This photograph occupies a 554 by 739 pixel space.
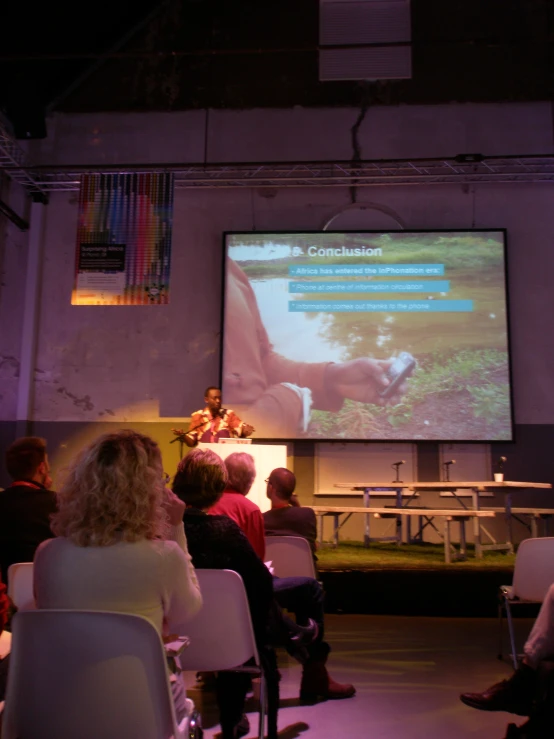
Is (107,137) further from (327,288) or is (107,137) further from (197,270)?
(327,288)

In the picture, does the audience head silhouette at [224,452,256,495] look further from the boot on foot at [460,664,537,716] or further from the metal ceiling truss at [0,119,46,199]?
the metal ceiling truss at [0,119,46,199]

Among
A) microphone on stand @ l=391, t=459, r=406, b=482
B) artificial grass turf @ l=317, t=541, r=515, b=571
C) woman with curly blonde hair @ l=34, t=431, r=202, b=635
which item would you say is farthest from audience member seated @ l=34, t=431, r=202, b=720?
microphone on stand @ l=391, t=459, r=406, b=482

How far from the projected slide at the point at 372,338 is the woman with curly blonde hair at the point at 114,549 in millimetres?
5952

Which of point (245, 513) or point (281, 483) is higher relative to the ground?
point (281, 483)

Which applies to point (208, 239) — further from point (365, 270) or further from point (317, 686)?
point (317, 686)

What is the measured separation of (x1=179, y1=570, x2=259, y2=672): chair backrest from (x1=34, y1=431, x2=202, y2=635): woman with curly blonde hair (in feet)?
1.69

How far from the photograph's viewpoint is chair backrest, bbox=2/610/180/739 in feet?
4.85

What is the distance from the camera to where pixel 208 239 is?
844 centimetres

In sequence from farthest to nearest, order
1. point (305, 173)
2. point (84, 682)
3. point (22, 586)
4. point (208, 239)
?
point (208, 239) < point (305, 173) < point (22, 586) < point (84, 682)

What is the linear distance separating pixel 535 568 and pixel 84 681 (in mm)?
2448

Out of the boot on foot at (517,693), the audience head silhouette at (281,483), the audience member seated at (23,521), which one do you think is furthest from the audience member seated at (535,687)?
the audience member seated at (23,521)

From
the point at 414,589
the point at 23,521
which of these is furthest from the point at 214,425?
the point at 23,521

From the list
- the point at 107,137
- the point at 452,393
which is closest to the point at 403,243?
the point at 452,393

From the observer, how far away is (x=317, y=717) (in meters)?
2.90
